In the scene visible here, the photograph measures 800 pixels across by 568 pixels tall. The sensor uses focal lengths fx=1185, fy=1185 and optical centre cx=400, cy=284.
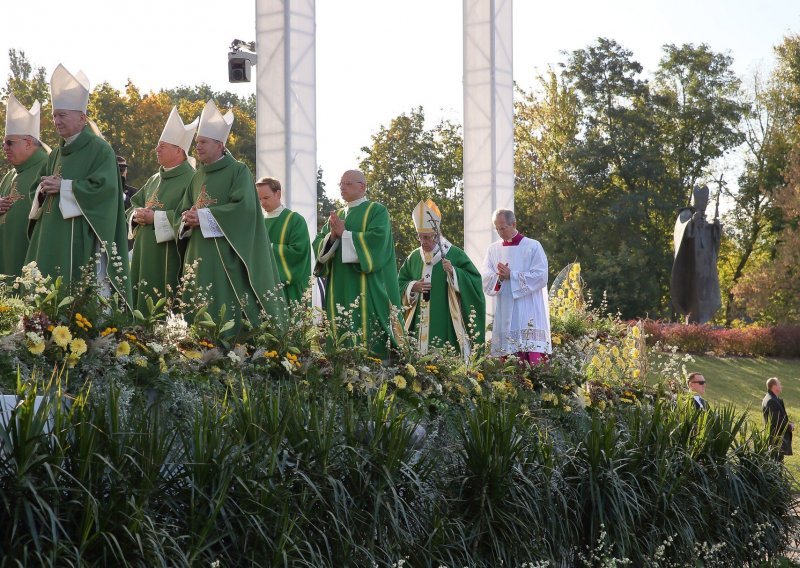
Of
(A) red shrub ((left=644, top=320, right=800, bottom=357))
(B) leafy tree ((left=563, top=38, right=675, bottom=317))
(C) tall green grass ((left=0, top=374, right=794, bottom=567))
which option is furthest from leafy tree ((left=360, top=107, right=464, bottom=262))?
(C) tall green grass ((left=0, top=374, right=794, bottom=567))

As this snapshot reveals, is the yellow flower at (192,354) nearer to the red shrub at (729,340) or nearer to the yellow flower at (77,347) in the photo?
the yellow flower at (77,347)

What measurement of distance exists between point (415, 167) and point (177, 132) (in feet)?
108

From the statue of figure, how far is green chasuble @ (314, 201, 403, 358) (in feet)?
55.6

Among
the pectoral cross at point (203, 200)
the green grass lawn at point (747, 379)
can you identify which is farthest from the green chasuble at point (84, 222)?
the green grass lawn at point (747, 379)

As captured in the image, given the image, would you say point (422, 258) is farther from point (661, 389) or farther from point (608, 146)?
point (608, 146)

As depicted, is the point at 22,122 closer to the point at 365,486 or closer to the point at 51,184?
the point at 51,184

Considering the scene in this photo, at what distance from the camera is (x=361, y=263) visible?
10.7 metres

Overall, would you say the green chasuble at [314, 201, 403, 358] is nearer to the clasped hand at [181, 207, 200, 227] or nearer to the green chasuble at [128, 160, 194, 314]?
the green chasuble at [128, 160, 194, 314]

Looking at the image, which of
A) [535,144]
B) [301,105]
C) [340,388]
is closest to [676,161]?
[535,144]

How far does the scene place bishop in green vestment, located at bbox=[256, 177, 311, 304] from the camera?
10.9m

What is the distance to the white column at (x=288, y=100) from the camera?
46.5ft

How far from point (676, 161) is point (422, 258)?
3621cm

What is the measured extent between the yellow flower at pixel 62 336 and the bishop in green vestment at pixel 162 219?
2963 mm

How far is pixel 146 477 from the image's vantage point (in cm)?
470
